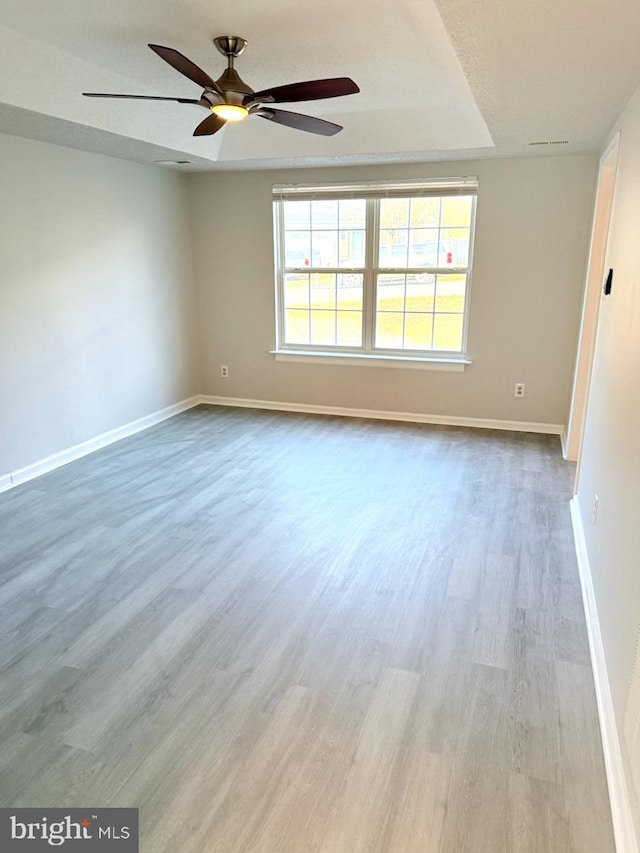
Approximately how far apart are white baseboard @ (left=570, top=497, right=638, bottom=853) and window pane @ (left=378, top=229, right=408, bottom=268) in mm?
3362

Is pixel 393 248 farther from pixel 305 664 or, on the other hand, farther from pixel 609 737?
pixel 609 737

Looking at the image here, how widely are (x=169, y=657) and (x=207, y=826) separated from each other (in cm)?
76

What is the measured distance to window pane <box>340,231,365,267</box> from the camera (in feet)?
17.4

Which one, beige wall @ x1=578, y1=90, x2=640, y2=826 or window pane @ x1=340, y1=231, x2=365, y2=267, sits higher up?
window pane @ x1=340, y1=231, x2=365, y2=267

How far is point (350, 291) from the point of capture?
17.9 feet

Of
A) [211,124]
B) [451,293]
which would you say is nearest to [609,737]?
[211,124]

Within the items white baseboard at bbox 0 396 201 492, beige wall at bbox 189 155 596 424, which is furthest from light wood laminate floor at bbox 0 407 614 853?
beige wall at bbox 189 155 596 424

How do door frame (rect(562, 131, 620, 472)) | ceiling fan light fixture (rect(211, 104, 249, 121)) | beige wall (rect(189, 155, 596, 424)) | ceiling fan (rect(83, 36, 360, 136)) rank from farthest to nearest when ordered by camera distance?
beige wall (rect(189, 155, 596, 424))
door frame (rect(562, 131, 620, 472))
ceiling fan light fixture (rect(211, 104, 249, 121))
ceiling fan (rect(83, 36, 360, 136))

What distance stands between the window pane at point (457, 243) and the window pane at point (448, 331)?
1.59 ft

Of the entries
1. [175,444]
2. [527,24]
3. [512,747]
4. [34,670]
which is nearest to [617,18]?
[527,24]

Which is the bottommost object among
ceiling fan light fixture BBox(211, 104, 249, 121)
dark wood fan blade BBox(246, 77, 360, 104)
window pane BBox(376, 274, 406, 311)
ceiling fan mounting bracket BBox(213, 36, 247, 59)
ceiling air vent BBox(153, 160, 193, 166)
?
window pane BBox(376, 274, 406, 311)

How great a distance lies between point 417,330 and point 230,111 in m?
3.06

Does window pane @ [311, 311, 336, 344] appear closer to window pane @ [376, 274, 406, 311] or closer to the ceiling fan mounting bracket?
window pane @ [376, 274, 406, 311]
